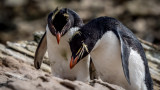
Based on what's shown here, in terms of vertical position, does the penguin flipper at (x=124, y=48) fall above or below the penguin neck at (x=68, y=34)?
below

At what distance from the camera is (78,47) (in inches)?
155

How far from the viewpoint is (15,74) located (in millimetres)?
4027

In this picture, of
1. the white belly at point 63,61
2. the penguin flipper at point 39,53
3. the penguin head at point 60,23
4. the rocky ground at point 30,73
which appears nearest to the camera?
the rocky ground at point 30,73

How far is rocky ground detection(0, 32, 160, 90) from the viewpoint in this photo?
3215mm

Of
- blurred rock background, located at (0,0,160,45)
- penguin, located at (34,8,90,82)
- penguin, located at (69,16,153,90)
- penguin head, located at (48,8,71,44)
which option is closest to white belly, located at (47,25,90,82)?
penguin, located at (34,8,90,82)

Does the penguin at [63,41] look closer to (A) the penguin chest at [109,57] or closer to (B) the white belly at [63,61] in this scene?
(B) the white belly at [63,61]

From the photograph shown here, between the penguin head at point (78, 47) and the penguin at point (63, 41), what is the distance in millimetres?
215

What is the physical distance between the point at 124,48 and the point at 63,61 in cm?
81

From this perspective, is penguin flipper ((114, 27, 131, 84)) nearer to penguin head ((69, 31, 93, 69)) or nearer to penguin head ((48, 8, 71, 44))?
penguin head ((69, 31, 93, 69))

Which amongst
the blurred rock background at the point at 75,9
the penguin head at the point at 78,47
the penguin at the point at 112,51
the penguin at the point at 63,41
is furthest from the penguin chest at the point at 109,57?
the blurred rock background at the point at 75,9

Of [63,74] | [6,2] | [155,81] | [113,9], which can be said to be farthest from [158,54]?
[6,2]

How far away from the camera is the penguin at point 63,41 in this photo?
421 centimetres

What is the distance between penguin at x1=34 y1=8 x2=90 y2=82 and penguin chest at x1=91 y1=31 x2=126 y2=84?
0.95 feet

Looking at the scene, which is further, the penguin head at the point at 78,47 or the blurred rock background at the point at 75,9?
the blurred rock background at the point at 75,9
